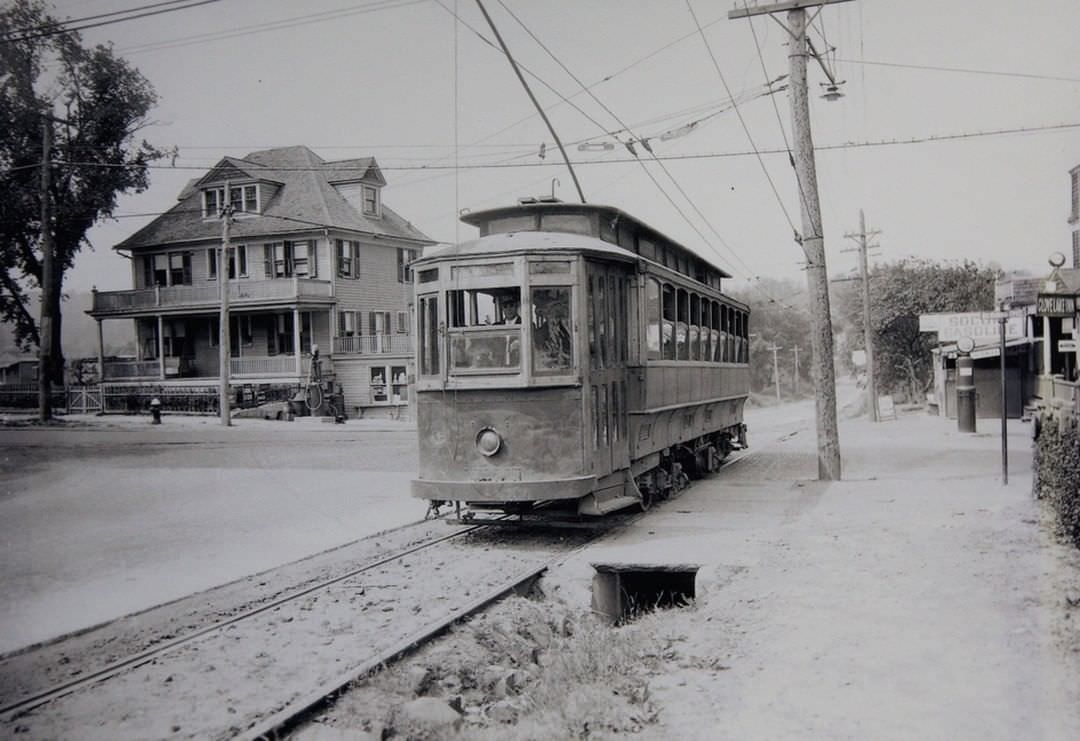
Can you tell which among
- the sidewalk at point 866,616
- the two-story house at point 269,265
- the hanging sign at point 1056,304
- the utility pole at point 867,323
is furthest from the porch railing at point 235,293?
the utility pole at point 867,323

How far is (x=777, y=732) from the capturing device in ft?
15.0

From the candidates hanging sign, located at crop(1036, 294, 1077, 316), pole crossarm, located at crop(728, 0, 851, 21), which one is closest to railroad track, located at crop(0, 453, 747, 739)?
hanging sign, located at crop(1036, 294, 1077, 316)

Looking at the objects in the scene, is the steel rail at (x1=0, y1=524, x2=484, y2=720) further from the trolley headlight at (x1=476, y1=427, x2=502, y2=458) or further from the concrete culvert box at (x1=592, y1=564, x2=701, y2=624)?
the concrete culvert box at (x1=592, y1=564, x2=701, y2=624)

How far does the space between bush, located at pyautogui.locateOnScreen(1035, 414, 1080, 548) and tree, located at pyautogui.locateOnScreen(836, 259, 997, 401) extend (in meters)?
32.1

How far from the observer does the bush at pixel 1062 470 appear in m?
7.91

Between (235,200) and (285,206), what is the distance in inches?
77.1

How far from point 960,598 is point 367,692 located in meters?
4.29

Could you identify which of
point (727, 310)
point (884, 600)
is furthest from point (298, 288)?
point (727, 310)

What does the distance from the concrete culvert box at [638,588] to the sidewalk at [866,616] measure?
144mm

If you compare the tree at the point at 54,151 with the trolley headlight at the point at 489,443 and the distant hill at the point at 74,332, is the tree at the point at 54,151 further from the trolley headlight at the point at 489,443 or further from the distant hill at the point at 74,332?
the trolley headlight at the point at 489,443

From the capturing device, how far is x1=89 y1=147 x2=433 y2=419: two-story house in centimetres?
682

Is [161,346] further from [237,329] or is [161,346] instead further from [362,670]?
[362,670]

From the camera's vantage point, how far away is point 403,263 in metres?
10.7

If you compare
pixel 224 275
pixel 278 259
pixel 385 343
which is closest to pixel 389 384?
pixel 385 343
